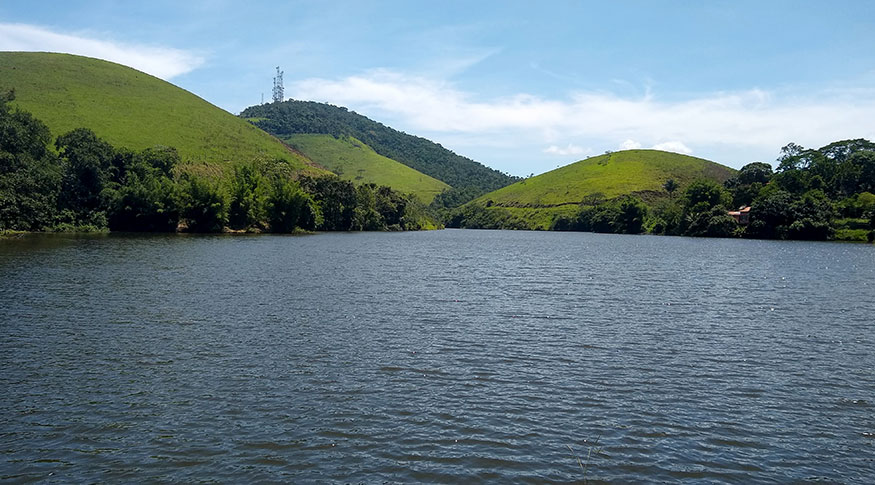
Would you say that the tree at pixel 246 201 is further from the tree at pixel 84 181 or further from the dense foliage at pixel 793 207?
the dense foliage at pixel 793 207

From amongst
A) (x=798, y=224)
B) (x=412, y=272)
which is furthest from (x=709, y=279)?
(x=798, y=224)

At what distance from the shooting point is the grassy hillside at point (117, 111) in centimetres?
15488

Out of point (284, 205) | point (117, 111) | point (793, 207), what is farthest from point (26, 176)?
point (793, 207)

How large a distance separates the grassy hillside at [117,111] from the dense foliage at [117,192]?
13.3 meters

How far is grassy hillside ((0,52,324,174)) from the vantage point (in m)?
155

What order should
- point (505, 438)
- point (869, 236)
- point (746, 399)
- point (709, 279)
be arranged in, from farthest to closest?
point (869, 236), point (709, 279), point (746, 399), point (505, 438)

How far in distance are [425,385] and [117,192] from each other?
118 meters

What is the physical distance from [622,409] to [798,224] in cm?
15529

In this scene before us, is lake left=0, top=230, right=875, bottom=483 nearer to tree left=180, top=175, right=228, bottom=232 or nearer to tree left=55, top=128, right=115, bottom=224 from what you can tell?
tree left=180, top=175, right=228, bottom=232

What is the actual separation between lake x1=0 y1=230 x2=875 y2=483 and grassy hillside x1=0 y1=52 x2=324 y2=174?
130 m

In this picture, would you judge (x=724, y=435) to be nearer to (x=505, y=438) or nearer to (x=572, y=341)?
(x=505, y=438)

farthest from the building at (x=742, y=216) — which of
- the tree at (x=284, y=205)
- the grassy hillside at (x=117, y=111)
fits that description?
the grassy hillside at (x=117, y=111)

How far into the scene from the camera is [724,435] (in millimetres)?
15984

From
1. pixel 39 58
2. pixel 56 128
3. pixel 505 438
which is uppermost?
pixel 39 58
